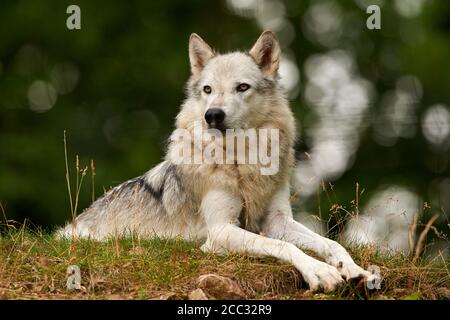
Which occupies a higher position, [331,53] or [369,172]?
[331,53]

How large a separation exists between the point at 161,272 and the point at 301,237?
5.32ft

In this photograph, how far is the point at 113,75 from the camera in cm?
1866

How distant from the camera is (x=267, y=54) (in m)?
8.27

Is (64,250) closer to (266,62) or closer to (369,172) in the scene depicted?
(266,62)

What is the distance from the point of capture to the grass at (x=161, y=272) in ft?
20.3

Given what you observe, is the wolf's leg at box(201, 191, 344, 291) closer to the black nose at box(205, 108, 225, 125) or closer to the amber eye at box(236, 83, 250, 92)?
the black nose at box(205, 108, 225, 125)

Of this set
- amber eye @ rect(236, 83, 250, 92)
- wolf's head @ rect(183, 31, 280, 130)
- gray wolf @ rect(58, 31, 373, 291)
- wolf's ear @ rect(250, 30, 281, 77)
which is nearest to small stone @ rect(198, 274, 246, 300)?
gray wolf @ rect(58, 31, 373, 291)

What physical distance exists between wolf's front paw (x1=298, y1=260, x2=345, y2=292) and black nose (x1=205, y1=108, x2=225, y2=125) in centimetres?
176

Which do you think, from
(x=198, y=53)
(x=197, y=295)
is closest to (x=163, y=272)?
(x=197, y=295)
